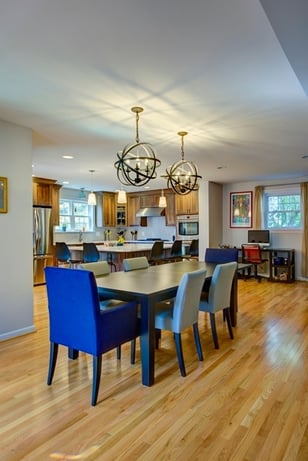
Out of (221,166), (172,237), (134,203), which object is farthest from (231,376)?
(134,203)

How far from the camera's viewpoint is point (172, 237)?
30.7ft

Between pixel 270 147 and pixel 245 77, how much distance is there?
2362mm

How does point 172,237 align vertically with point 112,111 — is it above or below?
below

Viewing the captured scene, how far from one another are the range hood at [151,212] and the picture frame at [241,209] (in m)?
2.03

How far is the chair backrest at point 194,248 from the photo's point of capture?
762 cm

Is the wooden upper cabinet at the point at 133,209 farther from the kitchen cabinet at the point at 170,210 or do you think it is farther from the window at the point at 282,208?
the window at the point at 282,208

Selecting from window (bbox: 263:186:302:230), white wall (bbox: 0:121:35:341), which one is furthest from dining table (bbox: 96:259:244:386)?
window (bbox: 263:186:302:230)

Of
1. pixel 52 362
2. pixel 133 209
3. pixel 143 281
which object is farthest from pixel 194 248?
pixel 52 362

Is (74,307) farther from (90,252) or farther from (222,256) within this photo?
(90,252)

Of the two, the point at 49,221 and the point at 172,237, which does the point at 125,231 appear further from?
the point at 49,221

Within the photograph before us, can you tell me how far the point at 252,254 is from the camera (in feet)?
23.5

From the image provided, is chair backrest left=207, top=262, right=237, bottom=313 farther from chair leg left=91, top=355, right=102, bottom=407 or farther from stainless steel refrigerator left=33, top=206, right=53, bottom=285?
stainless steel refrigerator left=33, top=206, right=53, bottom=285

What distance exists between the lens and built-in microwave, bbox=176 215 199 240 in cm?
846

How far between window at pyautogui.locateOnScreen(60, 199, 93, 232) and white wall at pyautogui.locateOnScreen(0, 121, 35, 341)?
4912mm
